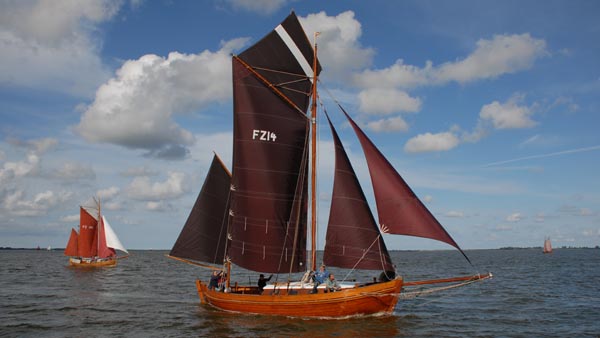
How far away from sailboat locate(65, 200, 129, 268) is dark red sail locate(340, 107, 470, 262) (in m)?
61.9

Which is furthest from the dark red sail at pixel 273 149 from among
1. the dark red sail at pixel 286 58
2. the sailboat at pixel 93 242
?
the sailboat at pixel 93 242

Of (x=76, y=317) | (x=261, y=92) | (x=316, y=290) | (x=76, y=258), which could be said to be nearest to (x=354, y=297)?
(x=316, y=290)

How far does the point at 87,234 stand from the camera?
259 ft

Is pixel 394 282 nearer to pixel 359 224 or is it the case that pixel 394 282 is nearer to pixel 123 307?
pixel 359 224

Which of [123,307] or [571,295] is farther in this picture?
[571,295]

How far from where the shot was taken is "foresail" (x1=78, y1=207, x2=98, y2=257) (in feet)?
255

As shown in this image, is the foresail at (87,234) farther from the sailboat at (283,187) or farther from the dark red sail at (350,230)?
the dark red sail at (350,230)

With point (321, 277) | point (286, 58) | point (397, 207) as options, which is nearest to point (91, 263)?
point (286, 58)

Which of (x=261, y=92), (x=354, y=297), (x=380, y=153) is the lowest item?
(x=354, y=297)

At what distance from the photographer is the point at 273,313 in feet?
87.9

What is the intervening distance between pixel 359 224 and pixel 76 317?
1721 centimetres

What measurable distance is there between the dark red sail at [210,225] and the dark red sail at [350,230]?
10.5 m

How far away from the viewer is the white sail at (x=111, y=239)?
259 ft

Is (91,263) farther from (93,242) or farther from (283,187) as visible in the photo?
(283,187)
